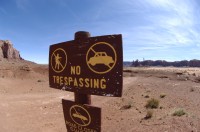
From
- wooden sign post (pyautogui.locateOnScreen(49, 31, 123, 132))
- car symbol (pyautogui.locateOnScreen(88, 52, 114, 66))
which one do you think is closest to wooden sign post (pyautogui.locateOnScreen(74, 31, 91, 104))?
wooden sign post (pyautogui.locateOnScreen(49, 31, 123, 132))

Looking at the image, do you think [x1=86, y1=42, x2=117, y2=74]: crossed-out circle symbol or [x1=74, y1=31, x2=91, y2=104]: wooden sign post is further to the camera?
[x1=74, y1=31, x2=91, y2=104]: wooden sign post

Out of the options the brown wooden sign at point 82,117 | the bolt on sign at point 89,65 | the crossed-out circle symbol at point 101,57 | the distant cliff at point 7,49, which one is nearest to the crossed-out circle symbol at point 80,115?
the brown wooden sign at point 82,117

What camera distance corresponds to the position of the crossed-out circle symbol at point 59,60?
10.4ft

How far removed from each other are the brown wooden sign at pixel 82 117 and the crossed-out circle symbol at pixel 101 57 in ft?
1.60

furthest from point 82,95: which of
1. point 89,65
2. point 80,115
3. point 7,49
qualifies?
point 7,49

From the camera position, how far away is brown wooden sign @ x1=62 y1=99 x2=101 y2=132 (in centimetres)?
276

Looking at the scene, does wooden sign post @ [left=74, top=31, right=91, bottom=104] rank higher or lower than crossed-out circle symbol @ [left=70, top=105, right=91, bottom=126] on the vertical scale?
higher

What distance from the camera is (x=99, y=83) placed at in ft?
8.73

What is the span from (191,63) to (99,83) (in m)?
209

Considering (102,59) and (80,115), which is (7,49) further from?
(102,59)

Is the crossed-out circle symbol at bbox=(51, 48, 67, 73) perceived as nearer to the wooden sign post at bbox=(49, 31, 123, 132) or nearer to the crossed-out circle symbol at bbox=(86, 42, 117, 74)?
the wooden sign post at bbox=(49, 31, 123, 132)

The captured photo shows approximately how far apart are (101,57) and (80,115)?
85 cm

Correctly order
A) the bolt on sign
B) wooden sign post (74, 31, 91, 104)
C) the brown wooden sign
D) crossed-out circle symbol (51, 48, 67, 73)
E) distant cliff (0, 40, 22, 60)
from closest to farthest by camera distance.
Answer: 1. the bolt on sign
2. the brown wooden sign
3. wooden sign post (74, 31, 91, 104)
4. crossed-out circle symbol (51, 48, 67, 73)
5. distant cliff (0, 40, 22, 60)

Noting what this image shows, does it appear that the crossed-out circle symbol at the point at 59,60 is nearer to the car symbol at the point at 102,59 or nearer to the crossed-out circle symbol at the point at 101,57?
the crossed-out circle symbol at the point at 101,57
